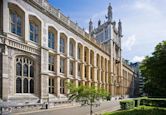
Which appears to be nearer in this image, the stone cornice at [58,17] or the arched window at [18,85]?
the arched window at [18,85]

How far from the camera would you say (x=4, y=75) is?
86.3 feet

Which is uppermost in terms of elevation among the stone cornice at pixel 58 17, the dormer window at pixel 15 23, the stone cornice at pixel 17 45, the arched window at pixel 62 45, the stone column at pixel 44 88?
the stone cornice at pixel 58 17

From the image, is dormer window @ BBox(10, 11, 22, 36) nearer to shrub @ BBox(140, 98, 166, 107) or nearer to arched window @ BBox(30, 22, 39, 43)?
arched window @ BBox(30, 22, 39, 43)

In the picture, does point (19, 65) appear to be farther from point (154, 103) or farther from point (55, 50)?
point (154, 103)

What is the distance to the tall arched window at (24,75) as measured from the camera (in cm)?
2979

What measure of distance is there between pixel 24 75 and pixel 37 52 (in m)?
3.76

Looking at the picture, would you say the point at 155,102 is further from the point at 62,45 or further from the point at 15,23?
the point at 15,23

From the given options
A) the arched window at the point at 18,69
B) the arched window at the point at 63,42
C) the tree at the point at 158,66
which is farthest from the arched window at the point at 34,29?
the tree at the point at 158,66

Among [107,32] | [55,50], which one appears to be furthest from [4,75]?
[107,32]

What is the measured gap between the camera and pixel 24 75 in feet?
102

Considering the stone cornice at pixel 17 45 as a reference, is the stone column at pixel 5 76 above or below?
below

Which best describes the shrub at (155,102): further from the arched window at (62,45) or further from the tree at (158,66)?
the arched window at (62,45)

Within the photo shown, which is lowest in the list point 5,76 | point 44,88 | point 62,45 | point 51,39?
point 44,88

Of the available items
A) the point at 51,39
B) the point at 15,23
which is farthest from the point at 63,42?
the point at 15,23
